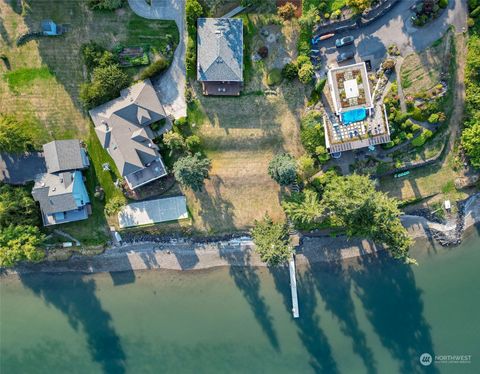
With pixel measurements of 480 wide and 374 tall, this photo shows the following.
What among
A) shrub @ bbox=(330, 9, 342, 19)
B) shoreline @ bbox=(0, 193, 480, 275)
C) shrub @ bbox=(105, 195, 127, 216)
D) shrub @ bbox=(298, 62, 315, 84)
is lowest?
shoreline @ bbox=(0, 193, 480, 275)

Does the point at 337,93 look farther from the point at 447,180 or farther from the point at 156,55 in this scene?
the point at 156,55

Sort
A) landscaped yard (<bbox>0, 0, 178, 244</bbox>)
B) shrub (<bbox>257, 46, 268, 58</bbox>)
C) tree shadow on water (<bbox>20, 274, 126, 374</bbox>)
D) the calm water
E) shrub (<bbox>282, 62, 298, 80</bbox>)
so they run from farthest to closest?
tree shadow on water (<bbox>20, 274, 126, 374</bbox>) → the calm water → landscaped yard (<bbox>0, 0, 178, 244</bbox>) → shrub (<bbox>257, 46, 268, 58</bbox>) → shrub (<bbox>282, 62, 298, 80</bbox>)

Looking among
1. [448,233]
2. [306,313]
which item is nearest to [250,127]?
[306,313]

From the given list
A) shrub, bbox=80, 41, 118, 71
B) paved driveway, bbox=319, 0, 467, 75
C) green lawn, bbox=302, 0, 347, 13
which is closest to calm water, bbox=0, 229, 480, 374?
paved driveway, bbox=319, 0, 467, 75

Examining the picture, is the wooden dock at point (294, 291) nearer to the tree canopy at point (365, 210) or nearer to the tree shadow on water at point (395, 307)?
the tree shadow on water at point (395, 307)

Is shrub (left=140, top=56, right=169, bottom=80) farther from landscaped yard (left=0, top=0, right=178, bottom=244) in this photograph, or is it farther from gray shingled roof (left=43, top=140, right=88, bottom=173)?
gray shingled roof (left=43, top=140, right=88, bottom=173)

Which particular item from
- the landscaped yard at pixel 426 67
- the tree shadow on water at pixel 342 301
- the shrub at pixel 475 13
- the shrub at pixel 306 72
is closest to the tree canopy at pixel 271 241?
the tree shadow on water at pixel 342 301
